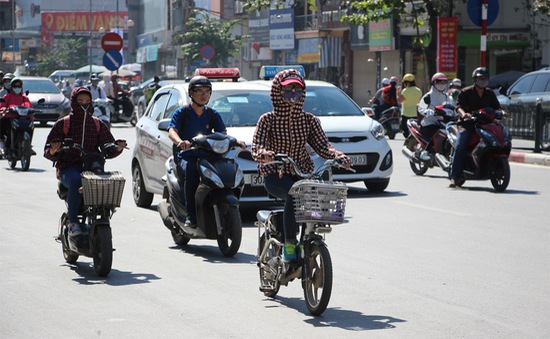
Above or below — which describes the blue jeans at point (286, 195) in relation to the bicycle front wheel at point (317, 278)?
above

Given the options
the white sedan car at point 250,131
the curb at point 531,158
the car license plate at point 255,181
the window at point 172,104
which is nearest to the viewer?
the car license plate at point 255,181

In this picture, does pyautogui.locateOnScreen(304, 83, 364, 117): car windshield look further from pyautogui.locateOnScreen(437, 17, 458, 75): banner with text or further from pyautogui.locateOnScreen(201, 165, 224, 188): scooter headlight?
pyautogui.locateOnScreen(437, 17, 458, 75): banner with text

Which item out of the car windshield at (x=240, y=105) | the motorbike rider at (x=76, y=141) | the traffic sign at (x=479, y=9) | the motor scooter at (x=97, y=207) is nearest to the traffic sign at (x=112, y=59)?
the traffic sign at (x=479, y=9)

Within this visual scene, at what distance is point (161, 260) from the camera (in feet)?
33.1

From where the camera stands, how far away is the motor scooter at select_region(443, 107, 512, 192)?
622 inches

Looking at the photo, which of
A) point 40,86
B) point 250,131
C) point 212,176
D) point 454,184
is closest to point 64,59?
point 40,86

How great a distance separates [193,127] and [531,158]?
1237 cm

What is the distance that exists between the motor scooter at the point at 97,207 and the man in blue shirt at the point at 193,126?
3.29ft

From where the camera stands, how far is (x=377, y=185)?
16.0 m

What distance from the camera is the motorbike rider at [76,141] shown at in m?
9.41

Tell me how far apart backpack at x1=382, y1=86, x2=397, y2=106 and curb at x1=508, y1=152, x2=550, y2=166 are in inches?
314

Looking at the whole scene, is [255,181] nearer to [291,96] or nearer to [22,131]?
[291,96]

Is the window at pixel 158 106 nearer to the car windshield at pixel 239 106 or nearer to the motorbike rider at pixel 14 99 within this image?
the car windshield at pixel 239 106

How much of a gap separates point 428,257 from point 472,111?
6.28 meters
